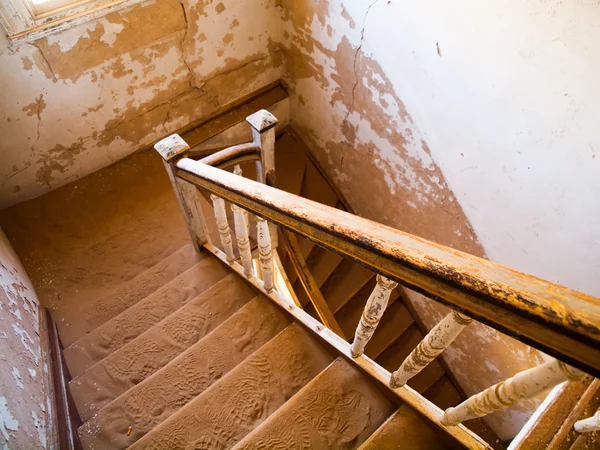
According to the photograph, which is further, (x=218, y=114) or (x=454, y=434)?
(x=218, y=114)

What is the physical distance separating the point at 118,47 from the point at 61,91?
2.06 feet

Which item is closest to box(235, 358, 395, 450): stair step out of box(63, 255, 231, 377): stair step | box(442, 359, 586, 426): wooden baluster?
box(442, 359, 586, 426): wooden baluster

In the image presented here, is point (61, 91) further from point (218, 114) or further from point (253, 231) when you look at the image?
point (253, 231)

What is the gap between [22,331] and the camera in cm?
222

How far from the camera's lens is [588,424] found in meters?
1.31

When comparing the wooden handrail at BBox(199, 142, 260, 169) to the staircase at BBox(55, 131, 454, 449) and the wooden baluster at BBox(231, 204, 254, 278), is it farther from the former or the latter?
the staircase at BBox(55, 131, 454, 449)

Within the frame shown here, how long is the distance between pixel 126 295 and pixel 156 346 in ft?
2.83

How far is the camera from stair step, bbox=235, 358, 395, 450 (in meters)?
1.72

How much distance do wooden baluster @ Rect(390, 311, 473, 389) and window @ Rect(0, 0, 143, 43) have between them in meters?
3.44

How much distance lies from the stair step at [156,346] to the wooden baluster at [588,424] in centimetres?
188

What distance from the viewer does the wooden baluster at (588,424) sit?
4.10 ft

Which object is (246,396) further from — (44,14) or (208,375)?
(44,14)

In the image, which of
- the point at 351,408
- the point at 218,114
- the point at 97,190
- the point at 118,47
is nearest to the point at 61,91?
the point at 118,47

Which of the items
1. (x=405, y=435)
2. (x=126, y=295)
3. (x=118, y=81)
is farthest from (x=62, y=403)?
(x=118, y=81)
